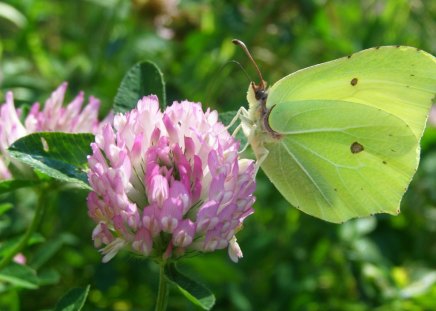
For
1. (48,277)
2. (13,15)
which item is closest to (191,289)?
(48,277)

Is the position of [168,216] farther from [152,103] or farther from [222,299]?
[222,299]

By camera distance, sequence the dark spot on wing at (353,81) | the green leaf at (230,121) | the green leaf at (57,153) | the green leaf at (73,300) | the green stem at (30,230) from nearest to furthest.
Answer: the green leaf at (73,300), the green leaf at (57,153), the green stem at (30,230), the green leaf at (230,121), the dark spot on wing at (353,81)

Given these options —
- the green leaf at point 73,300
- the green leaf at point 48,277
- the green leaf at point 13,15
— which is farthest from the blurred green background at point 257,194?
the green leaf at point 73,300

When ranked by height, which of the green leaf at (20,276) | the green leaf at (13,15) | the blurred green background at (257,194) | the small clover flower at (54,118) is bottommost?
the blurred green background at (257,194)

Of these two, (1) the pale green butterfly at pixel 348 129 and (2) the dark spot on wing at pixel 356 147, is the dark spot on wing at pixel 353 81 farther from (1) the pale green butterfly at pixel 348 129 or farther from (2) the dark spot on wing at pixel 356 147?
(2) the dark spot on wing at pixel 356 147

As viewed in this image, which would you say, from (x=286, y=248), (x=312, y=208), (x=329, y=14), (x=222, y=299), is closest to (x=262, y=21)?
(x=329, y=14)

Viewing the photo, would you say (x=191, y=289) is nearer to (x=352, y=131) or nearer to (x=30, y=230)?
(x=30, y=230)
